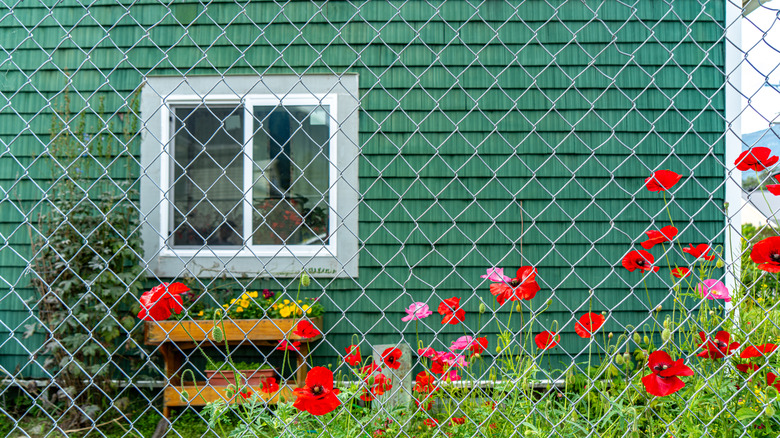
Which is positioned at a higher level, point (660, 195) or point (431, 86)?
point (431, 86)

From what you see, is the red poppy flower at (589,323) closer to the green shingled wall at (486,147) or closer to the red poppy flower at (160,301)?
the red poppy flower at (160,301)

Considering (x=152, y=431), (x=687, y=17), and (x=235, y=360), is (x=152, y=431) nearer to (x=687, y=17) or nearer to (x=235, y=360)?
(x=235, y=360)

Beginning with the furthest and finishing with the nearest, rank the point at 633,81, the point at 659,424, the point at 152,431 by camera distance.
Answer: the point at 633,81, the point at 152,431, the point at 659,424

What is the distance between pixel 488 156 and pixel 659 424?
6.53ft

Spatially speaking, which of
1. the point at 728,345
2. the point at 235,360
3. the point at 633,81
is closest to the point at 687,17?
the point at 633,81

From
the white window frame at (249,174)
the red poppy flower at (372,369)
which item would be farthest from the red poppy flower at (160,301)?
the white window frame at (249,174)

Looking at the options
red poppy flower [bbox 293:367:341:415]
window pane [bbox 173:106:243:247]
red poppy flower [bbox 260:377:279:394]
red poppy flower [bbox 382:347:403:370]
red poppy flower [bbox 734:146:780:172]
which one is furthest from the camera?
window pane [bbox 173:106:243:247]

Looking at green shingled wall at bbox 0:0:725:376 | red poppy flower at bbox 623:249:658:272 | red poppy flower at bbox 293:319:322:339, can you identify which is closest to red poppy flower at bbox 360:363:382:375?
red poppy flower at bbox 293:319:322:339

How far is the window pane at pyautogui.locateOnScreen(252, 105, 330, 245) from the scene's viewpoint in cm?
313

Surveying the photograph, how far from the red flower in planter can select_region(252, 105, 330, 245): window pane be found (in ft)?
7.57

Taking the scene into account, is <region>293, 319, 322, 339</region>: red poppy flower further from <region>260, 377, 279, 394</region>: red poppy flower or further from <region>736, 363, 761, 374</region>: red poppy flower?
<region>736, 363, 761, 374</region>: red poppy flower

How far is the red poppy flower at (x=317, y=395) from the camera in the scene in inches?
39.4

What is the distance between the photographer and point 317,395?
1014 millimetres

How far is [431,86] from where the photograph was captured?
3105 millimetres
